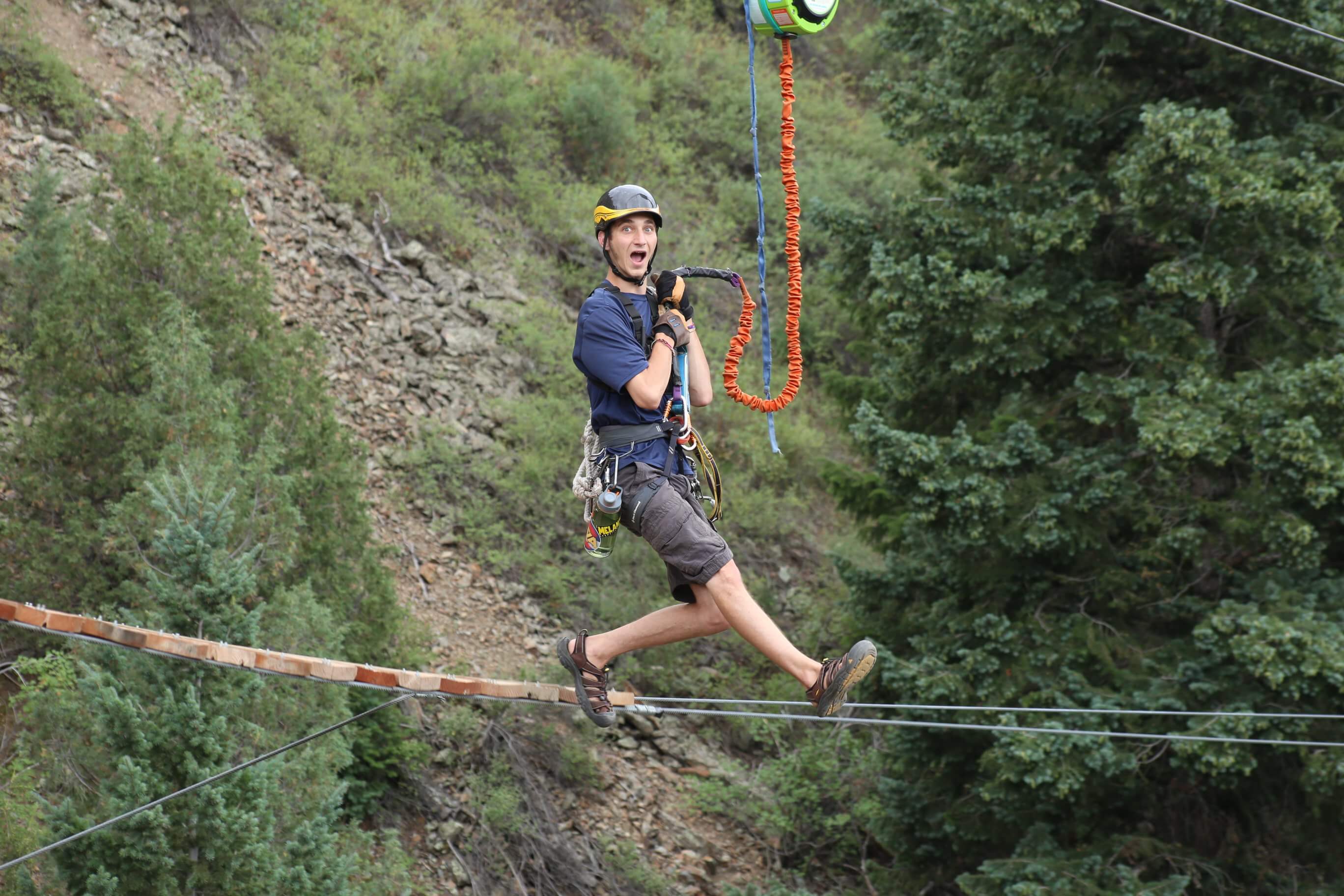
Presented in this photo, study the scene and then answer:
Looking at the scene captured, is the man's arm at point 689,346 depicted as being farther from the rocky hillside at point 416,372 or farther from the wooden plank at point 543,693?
the rocky hillside at point 416,372

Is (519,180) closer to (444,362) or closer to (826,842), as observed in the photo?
(444,362)

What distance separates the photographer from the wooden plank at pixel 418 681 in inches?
209

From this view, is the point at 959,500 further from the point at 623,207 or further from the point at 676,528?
the point at 623,207

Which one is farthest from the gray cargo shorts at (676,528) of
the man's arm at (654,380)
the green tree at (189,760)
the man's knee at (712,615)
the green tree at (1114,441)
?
the green tree at (1114,441)

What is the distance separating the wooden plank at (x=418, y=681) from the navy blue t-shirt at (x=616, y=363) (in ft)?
4.45

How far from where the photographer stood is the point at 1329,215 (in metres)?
8.66

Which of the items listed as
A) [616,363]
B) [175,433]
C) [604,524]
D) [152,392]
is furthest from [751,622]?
[152,392]

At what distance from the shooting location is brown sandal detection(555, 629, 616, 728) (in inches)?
204

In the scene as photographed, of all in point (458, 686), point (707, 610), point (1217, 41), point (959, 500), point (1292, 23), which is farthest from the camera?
point (959, 500)

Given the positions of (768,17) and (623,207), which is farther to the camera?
(768,17)

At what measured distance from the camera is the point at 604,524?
16.4 ft

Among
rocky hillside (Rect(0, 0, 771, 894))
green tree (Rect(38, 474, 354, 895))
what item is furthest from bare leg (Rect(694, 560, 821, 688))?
rocky hillside (Rect(0, 0, 771, 894))

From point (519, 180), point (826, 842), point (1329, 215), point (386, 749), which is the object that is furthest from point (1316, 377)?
point (519, 180)

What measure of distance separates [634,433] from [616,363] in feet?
1.20
